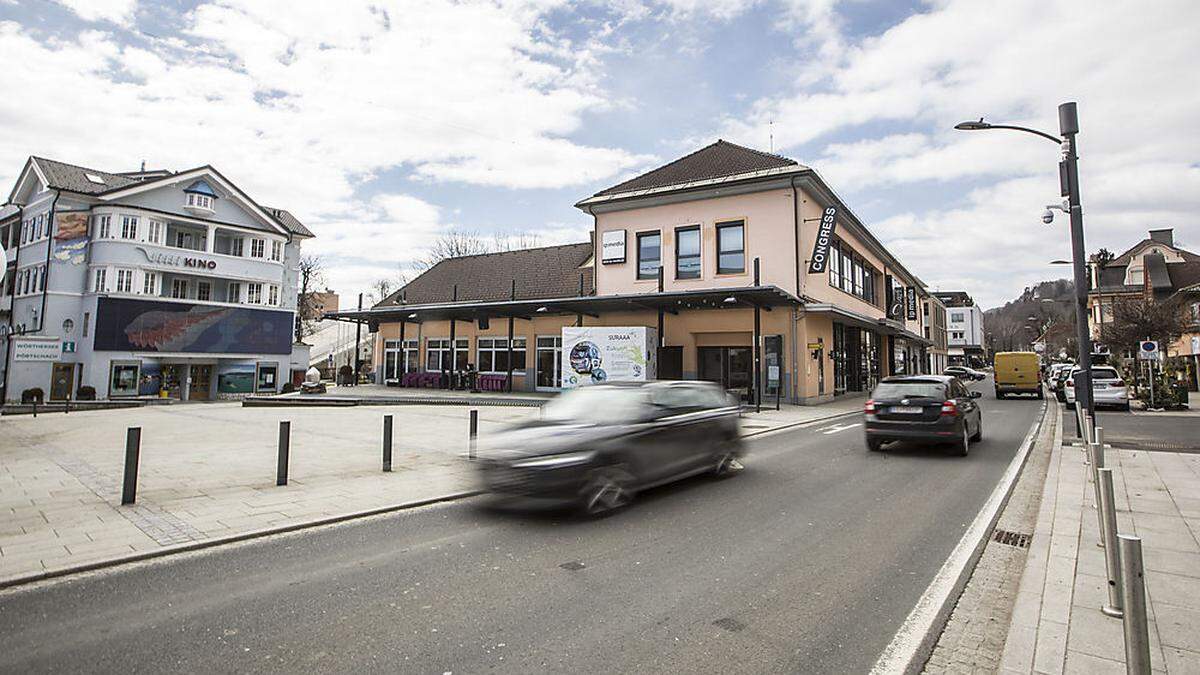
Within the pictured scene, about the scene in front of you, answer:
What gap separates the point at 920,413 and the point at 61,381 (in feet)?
141

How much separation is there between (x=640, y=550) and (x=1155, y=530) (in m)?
5.22

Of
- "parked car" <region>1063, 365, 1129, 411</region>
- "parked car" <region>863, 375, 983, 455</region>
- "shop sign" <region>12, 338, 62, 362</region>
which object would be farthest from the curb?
"parked car" <region>1063, 365, 1129, 411</region>

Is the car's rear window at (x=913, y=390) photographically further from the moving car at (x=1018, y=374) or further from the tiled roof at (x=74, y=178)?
the tiled roof at (x=74, y=178)

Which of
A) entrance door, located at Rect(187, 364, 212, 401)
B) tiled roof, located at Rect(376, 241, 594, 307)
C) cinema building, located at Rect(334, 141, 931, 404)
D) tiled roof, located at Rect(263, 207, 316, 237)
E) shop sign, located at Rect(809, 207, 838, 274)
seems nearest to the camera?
shop sign, located at Rect(809, 207, 838, 274)

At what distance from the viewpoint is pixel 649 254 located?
28.8 meters

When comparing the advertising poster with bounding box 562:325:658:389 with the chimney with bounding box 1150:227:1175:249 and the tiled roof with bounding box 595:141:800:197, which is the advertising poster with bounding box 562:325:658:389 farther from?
the chimney with bounding box 1150:227:1175:249

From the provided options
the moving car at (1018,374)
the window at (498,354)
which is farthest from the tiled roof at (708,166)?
the moving car at (1018,374)

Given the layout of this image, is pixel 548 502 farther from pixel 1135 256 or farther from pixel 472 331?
pixel 1135 256

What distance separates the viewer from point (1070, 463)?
1005 centimetres

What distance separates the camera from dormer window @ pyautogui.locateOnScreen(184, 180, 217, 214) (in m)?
38.5

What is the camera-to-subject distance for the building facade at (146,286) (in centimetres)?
3431

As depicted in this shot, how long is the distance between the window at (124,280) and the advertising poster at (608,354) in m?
28.7

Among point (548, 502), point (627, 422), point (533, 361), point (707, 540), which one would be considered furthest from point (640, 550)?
point (533, 361)

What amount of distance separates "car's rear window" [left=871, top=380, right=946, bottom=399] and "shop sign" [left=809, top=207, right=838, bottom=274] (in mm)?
13945
